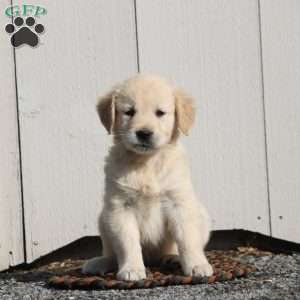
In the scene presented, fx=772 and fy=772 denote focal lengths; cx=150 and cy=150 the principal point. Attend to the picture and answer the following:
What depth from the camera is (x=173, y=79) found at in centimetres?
589

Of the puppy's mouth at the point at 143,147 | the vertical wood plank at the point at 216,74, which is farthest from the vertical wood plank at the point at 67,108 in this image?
the puppy's mouth at the point at 143,147

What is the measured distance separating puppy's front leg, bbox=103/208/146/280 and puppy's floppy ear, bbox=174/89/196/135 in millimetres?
614

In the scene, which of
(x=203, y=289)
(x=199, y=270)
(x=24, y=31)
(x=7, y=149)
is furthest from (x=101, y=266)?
(x=24, y=31)

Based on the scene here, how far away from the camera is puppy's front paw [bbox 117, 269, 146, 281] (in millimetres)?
4480

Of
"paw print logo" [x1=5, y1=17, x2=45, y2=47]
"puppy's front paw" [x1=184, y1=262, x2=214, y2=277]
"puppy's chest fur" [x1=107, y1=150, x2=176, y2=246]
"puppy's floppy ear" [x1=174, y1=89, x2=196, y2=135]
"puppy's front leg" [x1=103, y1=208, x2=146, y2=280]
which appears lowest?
"puppy's front paw" [x1=184, y1=262, x2=214, y2=277]

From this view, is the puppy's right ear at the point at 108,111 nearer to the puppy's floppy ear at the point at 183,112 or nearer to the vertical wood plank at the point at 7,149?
the puppy's floppy ear at the point at 183,112

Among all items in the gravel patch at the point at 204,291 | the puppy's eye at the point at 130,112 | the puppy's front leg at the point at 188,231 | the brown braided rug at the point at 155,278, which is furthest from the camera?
the puppy's eye at the point at 130,112

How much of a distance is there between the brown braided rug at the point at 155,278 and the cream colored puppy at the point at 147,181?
6 cm

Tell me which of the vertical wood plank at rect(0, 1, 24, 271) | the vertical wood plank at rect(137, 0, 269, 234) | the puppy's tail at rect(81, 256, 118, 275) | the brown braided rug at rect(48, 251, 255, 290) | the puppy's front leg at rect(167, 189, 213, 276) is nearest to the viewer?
the brown braided rug at rect(48, 251, 255, 290)

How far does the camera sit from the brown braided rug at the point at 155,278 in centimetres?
446

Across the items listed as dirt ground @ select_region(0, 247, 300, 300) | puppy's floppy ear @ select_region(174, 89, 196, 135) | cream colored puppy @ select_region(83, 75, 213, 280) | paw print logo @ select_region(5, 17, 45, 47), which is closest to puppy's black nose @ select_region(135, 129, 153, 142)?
cream colored puppy @ select_region(83, 75, 213, 280)

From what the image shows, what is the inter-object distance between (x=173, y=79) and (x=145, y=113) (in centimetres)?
129

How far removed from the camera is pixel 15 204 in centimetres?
581

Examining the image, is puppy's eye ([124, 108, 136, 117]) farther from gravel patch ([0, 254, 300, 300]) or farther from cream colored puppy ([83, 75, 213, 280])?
gravel patch ([0, 254, 300, 300])
